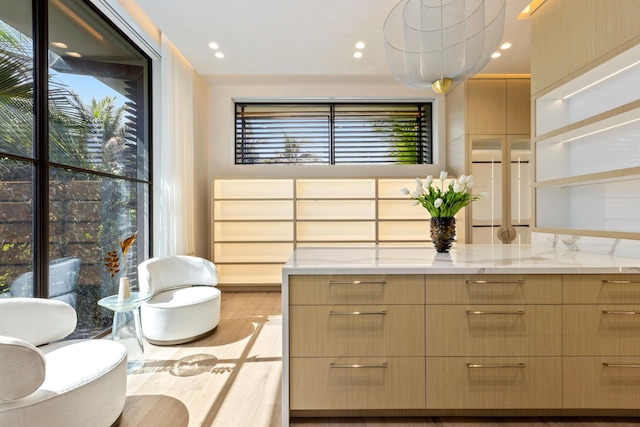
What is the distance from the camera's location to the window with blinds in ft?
16.2

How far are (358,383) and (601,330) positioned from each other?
1306 millimetres

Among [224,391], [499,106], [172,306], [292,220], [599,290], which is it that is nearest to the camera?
[599,290]

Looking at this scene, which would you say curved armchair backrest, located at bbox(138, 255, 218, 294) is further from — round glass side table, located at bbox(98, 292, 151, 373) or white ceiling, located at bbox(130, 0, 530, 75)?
white ceiling, located at bbox(130, 0, 530, 75)

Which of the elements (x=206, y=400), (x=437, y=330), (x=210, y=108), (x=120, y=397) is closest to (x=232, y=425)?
(x=206, y=400)

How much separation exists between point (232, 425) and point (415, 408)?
3.29 ft

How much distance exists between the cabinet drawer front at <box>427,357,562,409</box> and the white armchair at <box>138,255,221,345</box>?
199cm

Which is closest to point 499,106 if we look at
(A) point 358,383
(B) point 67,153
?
(A) point 358,383

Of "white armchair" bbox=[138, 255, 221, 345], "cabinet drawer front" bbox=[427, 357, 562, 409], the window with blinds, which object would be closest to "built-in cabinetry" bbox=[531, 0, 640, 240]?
"cabinet drawer front" bbox=[427, 357, 562, 409]

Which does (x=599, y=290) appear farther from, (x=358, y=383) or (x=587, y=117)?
(x=587, y=117)

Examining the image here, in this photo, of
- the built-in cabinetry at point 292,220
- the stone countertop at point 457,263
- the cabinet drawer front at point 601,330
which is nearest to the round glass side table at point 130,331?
the stone countertop at point 457,263

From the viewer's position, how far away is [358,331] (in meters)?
1.63

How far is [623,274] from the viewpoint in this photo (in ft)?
5.22

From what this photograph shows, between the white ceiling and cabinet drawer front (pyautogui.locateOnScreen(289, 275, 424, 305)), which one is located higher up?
the white ceiling

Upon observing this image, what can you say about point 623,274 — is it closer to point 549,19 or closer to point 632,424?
Answer: point 632,424
